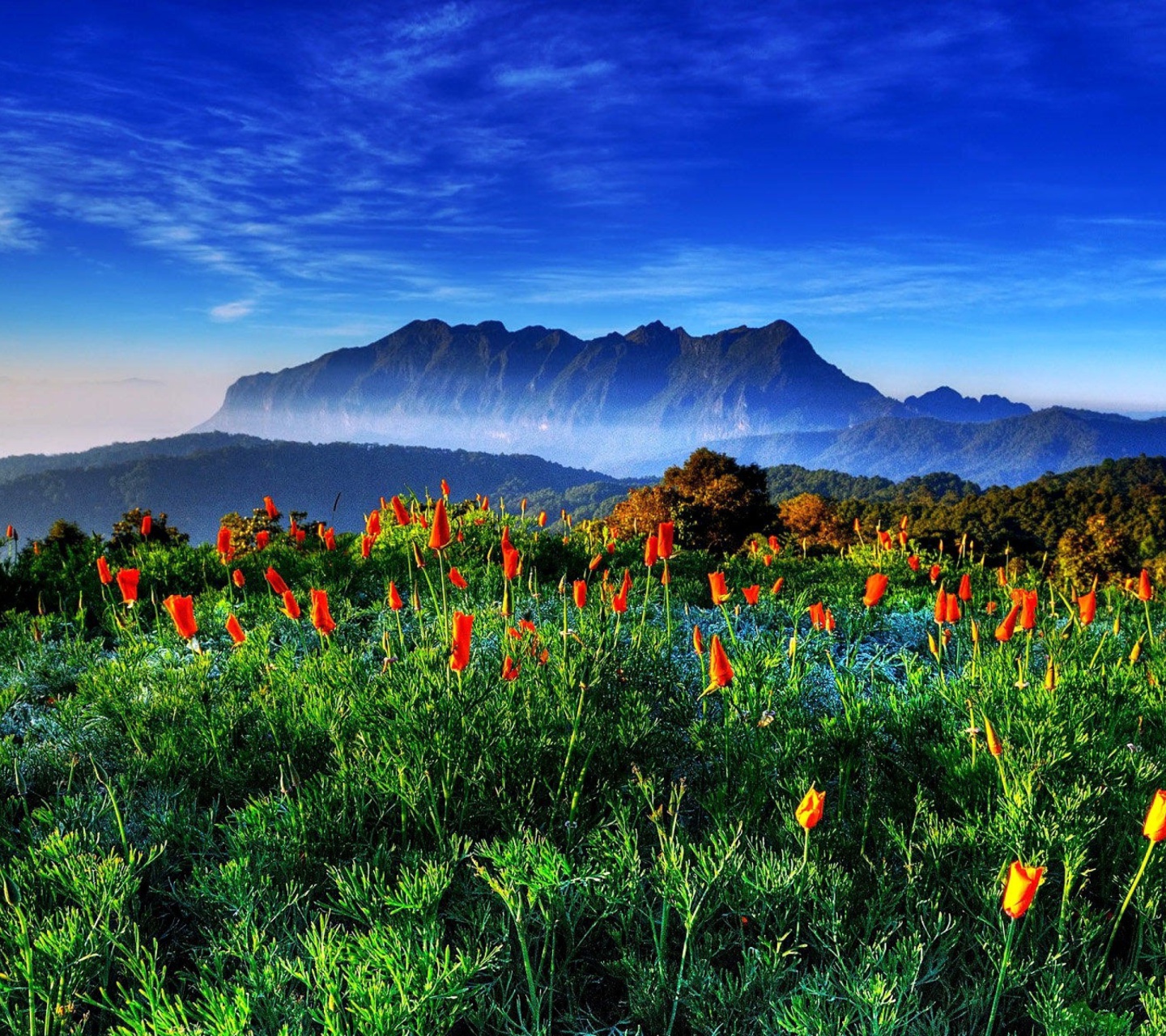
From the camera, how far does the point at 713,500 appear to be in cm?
3081

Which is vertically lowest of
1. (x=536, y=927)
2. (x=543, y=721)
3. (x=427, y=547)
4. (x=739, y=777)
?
(x=536, y=927)

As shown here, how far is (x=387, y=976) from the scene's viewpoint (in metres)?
1.98

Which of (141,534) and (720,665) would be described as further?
(141,534)

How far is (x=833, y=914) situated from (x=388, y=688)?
6.37ft

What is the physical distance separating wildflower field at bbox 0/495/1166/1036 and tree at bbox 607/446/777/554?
2041 centimetres

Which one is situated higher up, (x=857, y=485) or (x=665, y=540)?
(x=857, y=485)

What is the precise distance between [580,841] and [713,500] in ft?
94.7

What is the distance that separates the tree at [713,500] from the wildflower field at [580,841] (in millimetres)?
20414

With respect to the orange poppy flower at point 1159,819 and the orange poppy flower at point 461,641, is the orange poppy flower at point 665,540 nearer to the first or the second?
the orange poppy flower at point 461,641

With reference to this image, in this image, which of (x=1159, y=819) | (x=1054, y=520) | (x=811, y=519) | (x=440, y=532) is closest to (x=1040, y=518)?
(x=1054, y=520)

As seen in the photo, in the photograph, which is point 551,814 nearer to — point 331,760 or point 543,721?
point 543,721

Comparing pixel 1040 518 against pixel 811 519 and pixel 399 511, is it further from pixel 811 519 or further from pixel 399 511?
pixel 399 511

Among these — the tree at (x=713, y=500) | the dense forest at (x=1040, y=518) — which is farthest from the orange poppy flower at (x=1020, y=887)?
the tree at (x=713, y=500)

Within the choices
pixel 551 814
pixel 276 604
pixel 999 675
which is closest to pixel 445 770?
pixel 551 814
